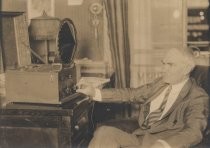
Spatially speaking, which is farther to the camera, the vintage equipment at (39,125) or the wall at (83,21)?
the wall at (83,21)

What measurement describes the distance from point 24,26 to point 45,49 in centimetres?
56

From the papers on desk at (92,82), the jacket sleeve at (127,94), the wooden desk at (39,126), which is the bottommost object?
the wooden desk at (39,126)

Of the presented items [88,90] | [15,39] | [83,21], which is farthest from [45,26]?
[88,90]

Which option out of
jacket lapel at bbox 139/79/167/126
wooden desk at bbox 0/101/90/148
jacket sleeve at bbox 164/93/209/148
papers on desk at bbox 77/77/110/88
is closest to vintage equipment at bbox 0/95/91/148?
wooden desk at bbox 0/101/90/148

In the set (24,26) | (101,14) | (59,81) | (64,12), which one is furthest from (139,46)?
(59,81)

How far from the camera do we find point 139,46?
4.07 metres

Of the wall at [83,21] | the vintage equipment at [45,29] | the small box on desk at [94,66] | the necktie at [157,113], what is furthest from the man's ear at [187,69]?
the wall at [83,21]

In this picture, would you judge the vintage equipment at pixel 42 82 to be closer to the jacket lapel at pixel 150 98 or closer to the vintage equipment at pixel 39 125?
the vintage equipment at pixel 39 125

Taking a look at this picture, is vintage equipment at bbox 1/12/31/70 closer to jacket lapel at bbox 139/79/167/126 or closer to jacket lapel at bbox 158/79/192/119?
jacket lapel at bbox 139/79/167/126

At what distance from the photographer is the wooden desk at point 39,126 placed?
8.77 ft

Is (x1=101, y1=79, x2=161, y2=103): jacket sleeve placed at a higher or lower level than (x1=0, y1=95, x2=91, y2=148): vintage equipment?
higher

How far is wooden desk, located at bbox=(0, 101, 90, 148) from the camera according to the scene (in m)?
2.67

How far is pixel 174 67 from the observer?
2752 mm

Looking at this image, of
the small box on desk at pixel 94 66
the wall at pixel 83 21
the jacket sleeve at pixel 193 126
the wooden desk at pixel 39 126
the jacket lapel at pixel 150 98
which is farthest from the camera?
the wall at pixel 83 21
